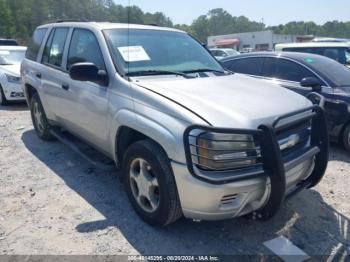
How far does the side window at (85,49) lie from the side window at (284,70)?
347 centimetres

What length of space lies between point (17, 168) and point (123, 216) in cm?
211

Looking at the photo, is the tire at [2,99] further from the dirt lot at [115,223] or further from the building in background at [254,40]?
the building in background at [254,40]

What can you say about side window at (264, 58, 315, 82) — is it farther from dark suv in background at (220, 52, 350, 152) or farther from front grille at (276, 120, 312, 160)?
front grille at (276, 120, 312, 160)

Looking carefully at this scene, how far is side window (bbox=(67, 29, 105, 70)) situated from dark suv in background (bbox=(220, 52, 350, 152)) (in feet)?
10.3

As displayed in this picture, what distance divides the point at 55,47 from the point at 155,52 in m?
1.88

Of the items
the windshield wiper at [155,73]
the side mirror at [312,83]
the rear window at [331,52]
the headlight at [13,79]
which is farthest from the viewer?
the rear window at [331,52]

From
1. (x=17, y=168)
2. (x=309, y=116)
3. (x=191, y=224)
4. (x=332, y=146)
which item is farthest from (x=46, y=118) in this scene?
(x=332, y=146)

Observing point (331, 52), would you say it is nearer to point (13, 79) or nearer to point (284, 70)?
point (284, 70)

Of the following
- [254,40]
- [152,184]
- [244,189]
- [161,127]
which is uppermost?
[254,40]

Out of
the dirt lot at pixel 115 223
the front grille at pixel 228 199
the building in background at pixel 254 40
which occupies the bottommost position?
the dirt lot at pixel 115 223

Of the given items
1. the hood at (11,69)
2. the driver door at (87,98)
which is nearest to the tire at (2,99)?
the hood at (11,69)

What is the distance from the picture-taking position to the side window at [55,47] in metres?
4.70

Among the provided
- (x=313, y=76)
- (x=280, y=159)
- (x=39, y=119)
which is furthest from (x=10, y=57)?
(x=280, y=159)

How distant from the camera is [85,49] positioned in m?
4.11
